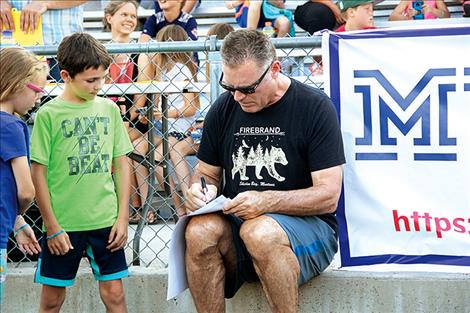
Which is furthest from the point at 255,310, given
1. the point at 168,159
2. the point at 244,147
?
the point at 168,159

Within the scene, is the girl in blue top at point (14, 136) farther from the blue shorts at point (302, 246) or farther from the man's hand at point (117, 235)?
the blue shorts at point (302, 246)

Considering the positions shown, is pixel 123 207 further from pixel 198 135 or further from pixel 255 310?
pixel 198 135

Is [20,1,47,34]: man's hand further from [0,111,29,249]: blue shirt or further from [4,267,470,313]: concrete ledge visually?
[0,111,29,249]: blue shirt

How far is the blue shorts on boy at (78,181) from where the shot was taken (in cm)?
424

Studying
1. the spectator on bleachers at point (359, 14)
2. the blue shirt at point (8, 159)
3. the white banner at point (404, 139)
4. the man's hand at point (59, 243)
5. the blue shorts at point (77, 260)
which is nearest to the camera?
the blue shirt at point (8, 159)

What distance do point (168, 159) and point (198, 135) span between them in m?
0.38

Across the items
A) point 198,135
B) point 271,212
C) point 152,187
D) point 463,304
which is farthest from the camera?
point 198,135

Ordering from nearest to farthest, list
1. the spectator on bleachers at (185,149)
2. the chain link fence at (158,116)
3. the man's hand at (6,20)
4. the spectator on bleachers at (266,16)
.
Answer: the chain link fence at (158,116) → the spectator on bleachers at (185,149) → the man's hand at (6,20) → the spectator on bleachers at (266,16)

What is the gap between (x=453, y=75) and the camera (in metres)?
4.41

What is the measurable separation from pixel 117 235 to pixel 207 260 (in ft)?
1.61

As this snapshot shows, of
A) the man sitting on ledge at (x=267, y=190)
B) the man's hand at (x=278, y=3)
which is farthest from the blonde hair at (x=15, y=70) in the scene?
the man's hand at (x=278, y=3)

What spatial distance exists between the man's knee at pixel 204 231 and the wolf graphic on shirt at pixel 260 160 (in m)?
0.31

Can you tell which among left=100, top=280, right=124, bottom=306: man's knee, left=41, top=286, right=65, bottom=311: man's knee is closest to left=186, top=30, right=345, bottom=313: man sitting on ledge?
left=100, top=280, right=124, bottom=306: man's knee

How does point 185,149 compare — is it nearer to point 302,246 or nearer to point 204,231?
point 204,231
